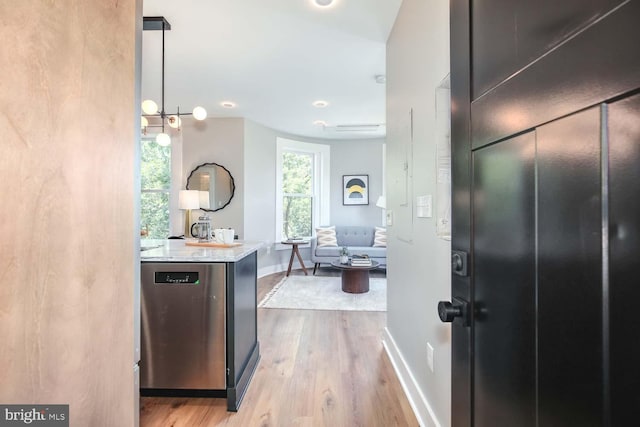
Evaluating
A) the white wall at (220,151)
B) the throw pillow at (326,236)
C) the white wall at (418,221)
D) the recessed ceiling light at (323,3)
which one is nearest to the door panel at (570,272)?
the white wall at (418,221)

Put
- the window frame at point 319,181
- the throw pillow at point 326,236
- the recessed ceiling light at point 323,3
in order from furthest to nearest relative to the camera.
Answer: the window frame at point 319,181
the throw pillow at point 326,236
the recessed ceiling light at point 323,3

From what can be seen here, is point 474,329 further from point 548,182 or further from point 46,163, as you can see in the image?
point 46,163

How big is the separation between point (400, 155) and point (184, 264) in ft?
5.18


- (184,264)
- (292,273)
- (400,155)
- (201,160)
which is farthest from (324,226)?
(184,264)

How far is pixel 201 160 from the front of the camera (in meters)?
5.09

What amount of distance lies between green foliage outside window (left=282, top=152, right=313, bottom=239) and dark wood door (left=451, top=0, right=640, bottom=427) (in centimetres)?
537

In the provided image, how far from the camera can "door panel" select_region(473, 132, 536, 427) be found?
55cm

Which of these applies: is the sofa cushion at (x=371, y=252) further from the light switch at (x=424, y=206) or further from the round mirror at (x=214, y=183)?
the light switch at (x=424, y=206)

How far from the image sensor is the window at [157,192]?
5082 mm

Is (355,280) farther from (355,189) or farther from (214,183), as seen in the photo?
(214,183)

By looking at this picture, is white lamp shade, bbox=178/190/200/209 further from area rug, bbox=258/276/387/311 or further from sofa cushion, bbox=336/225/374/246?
sofa cushion, bbox=336/225/374/246

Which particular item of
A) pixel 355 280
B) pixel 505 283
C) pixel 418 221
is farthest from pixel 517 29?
pixel 355 280

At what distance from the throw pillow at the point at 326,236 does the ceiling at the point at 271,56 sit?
213 centimetres

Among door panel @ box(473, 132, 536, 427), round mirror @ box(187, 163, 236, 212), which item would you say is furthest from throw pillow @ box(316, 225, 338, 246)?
door panel @ box(473, 132, 536, 427)
